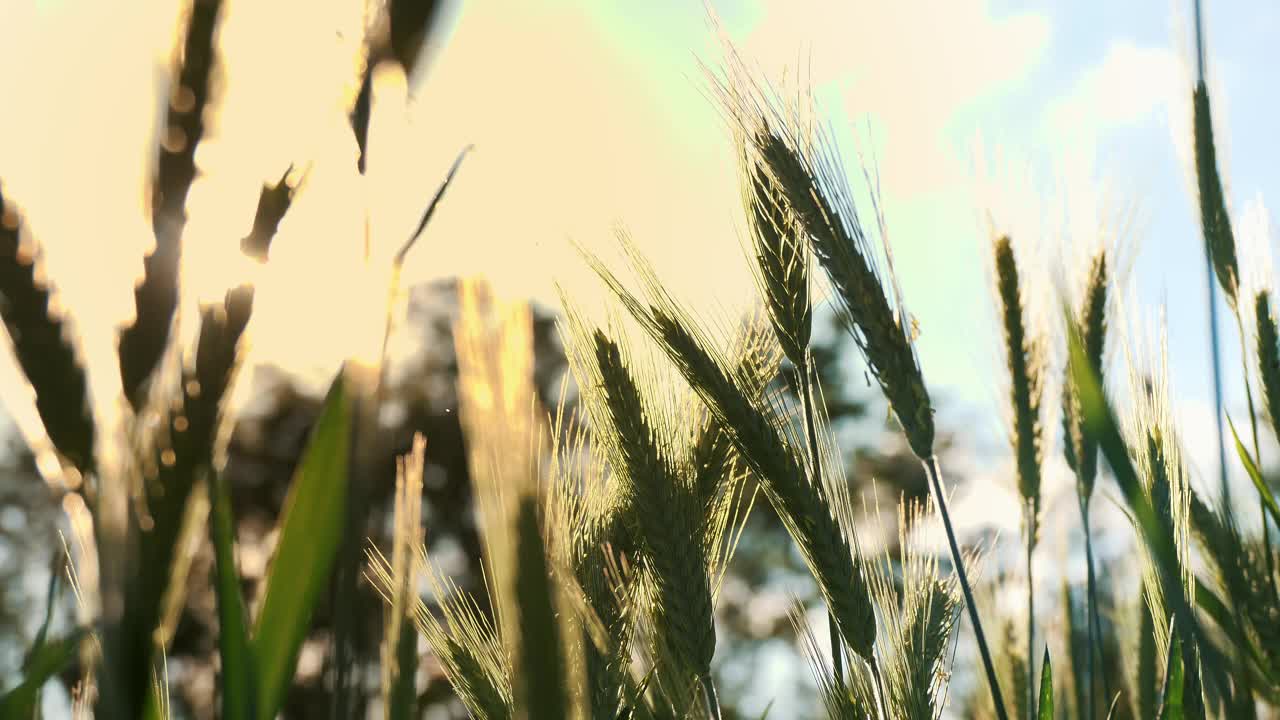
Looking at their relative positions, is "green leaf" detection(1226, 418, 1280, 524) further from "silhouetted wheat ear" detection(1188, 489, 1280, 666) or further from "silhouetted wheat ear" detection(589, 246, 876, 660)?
"silhouetted wheat ear" detection(589, 246, 876, 660)

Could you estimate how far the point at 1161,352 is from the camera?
1.40 m

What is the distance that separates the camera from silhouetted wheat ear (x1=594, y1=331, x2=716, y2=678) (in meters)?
1.07

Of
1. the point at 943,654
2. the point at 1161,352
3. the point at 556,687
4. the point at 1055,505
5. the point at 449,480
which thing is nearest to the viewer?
the point at 556,687

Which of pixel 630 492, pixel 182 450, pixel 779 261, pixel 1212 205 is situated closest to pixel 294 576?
pixel 182 450

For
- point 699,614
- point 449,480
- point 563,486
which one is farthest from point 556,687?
point 449,480

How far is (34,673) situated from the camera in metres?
0.62

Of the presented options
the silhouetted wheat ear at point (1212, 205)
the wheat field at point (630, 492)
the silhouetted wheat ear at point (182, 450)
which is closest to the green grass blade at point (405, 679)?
the wheat field at point (630, 492)

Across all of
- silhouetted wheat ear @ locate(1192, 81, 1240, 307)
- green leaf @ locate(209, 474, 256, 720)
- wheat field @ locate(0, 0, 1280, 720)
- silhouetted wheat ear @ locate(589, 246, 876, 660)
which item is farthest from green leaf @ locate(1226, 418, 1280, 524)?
green leaf @ locate(209, 474, 256, 720)

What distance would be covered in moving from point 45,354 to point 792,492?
2.58 feet

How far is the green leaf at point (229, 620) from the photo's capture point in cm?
49

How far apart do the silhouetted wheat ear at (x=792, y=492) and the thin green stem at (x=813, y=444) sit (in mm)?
19

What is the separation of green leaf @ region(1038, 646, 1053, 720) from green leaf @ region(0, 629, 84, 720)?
0.92 meters

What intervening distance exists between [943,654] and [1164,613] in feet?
0.88

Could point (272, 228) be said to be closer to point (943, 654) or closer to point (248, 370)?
point (248, 370)
